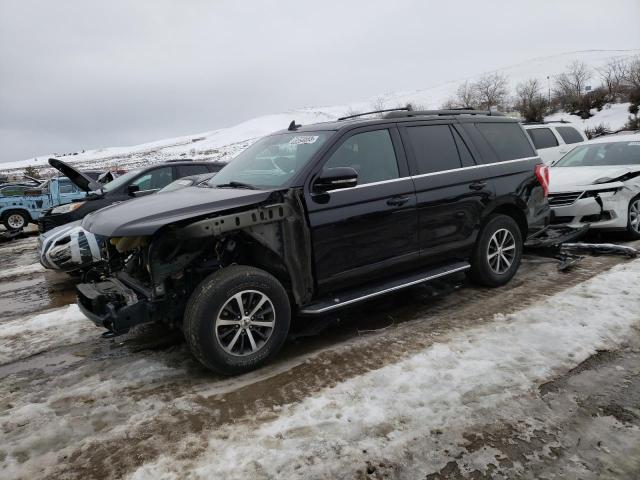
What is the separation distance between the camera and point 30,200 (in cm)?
1409

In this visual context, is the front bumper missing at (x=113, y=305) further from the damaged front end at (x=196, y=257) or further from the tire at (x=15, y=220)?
the tire at (x=15, y=220)

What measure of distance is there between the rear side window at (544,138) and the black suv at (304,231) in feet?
20.7

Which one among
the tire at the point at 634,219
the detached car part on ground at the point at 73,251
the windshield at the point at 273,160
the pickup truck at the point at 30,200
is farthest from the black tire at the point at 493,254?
the pickup truck at the point at 30,200

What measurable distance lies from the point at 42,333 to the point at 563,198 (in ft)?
23.2

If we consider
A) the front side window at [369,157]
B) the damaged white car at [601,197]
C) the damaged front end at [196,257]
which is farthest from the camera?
the damaged white car at [601,197]

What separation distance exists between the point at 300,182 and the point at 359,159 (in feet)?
2.24

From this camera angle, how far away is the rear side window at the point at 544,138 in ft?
35.0

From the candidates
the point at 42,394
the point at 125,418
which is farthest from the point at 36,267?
the point at 125,418

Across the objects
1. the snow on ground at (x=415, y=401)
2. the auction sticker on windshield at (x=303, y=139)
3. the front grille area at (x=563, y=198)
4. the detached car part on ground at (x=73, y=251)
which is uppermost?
the auction sticker on windshield at (x=303, y=139)

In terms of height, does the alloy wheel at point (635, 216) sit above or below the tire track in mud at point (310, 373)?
above

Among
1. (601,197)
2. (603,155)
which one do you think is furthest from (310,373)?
(603,155)

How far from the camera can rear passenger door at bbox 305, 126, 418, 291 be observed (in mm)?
3855

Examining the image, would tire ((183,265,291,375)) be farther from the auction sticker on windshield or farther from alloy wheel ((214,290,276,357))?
the auction sticker on windshield

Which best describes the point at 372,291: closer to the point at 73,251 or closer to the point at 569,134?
the point at 73,251
